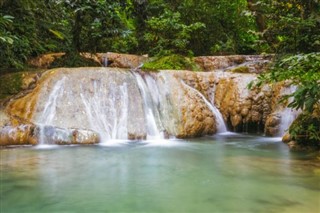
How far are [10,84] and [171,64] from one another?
4844 millimetres

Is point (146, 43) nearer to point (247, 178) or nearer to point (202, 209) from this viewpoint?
point (247, 178)

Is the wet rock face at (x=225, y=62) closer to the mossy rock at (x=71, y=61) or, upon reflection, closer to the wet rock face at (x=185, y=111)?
the wet rock face at (x=185, y=111)

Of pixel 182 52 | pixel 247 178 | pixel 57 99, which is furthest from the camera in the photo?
pixel 182 52

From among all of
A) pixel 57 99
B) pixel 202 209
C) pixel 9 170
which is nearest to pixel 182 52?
pixel 57 99

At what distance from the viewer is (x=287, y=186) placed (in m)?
3.40

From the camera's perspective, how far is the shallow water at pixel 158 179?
286cm

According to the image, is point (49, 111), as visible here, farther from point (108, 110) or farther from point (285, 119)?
point (285, 119)

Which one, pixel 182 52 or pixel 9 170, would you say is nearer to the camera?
pixel 9 170

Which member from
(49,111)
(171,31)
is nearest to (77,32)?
(49,111)

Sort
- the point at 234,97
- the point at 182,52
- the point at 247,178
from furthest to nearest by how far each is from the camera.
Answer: the point at 182,52 < the point at 234,97 < the point at 247,178

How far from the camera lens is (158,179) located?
3709 millimetres

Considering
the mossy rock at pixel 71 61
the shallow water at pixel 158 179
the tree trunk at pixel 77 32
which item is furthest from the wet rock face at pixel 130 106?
the tree trunk at pixel 77 32

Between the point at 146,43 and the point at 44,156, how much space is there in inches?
341

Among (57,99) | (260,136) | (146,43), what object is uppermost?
(146,43)
